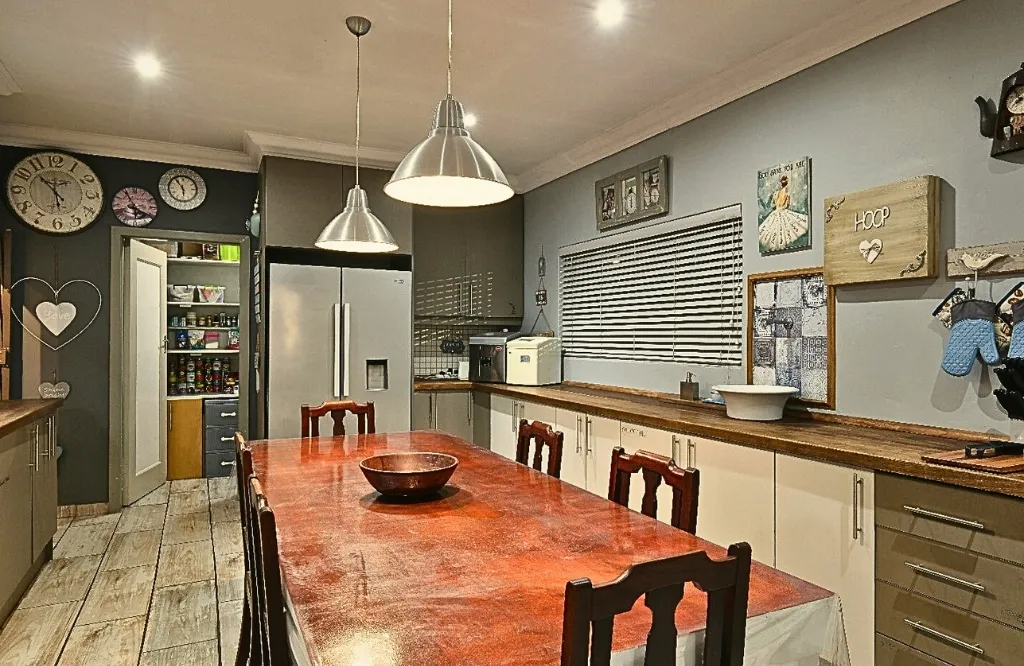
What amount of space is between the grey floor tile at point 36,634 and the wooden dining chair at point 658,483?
7.55 feet

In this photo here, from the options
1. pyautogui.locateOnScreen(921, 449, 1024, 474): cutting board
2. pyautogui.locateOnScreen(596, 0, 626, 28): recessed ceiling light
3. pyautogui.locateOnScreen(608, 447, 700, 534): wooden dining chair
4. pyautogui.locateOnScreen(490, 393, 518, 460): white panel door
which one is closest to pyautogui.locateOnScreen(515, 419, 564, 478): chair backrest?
pyautogui.locateOnScreen(608, 447, 700, 534): wooden dining chair

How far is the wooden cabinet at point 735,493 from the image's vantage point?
8.87 ft

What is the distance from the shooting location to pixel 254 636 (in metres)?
2.13

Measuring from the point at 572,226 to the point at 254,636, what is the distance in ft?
12.0

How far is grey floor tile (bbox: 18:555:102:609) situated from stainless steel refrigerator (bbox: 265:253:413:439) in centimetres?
131

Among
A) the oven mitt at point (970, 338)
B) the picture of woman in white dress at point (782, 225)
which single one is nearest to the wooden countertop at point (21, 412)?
the picture of woman in white dress at point (782, 225)

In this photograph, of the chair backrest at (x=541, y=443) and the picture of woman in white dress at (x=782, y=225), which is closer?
the chair backrest at (x=541, y=443)

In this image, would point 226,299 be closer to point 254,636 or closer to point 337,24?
point 337,24

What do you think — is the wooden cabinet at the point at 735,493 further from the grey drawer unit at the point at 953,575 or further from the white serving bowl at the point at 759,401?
the grey drawer unit at the point at 953,575

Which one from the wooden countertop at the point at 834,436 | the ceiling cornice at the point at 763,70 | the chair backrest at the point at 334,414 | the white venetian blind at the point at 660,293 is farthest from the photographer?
the white venetian blind at the point at 660,293

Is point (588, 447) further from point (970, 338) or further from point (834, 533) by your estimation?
point (970, 338)

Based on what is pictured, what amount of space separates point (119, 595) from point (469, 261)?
339cm

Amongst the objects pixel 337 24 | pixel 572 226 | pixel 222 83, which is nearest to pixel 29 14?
pixel 222 83

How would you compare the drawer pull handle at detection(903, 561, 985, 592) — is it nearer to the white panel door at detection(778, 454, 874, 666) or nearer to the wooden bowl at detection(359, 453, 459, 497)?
the white panel door at detection(778, 454, 874, 666)
